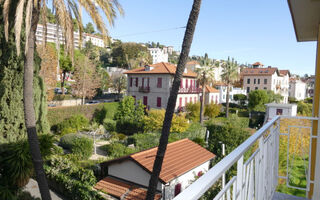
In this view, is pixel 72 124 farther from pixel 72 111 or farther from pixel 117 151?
pixel 117 151

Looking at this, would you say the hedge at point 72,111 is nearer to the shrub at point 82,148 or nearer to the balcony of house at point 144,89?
the balcony of house at point 144,89

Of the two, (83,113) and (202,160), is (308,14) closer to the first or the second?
(202,160)

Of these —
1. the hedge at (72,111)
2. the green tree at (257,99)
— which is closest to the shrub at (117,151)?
the hedge at (72,111)

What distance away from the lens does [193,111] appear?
33.2 metres

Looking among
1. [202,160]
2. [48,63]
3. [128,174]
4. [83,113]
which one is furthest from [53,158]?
[48,63]

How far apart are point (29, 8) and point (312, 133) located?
674 centimetres

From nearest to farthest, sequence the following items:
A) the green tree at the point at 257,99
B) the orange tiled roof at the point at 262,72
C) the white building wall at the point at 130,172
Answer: the white building wall at the point at 130,172 < the green tree at the point at 257,99 < the orange tiled roof at the point at 262,72

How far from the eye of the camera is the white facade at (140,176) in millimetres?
10735

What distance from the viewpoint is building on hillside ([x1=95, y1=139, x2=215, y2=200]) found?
10.7 meters

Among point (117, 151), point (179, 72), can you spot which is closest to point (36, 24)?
point (179, 72)

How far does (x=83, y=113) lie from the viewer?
91.2 ft

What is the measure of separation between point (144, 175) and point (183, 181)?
223 cm

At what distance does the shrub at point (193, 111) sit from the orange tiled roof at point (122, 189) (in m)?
22.1

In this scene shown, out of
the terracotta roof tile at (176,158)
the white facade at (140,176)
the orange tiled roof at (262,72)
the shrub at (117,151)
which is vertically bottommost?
the shrub at (117,151)
